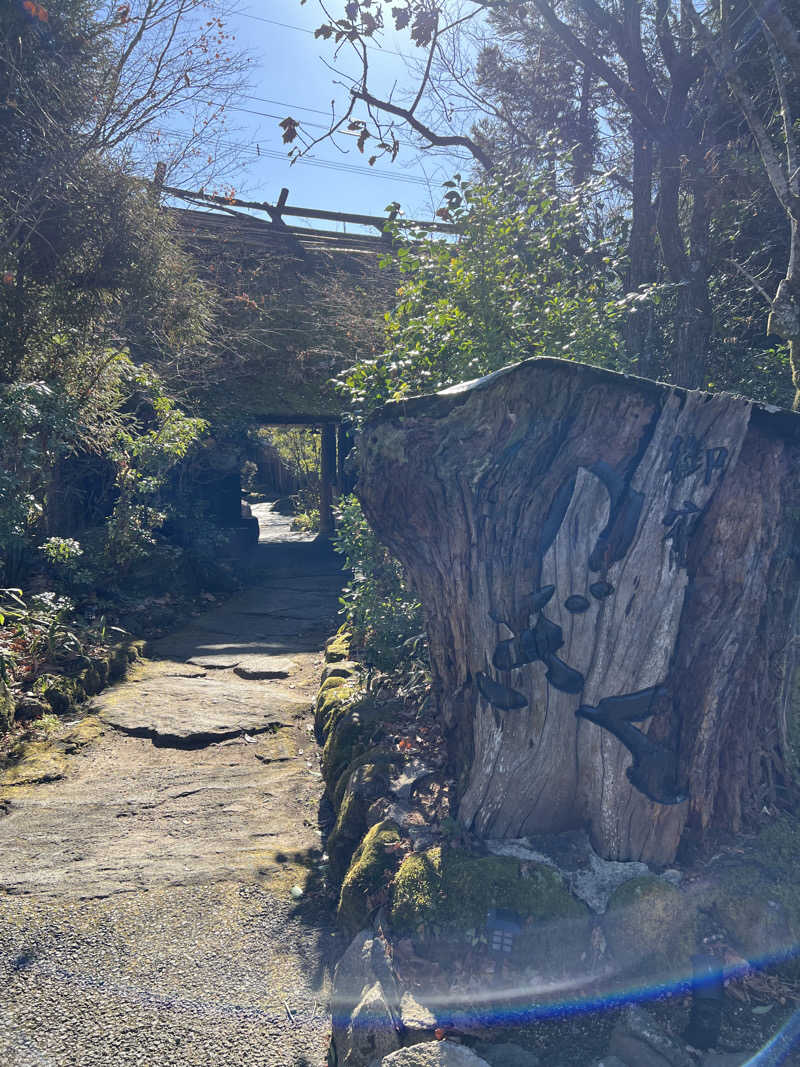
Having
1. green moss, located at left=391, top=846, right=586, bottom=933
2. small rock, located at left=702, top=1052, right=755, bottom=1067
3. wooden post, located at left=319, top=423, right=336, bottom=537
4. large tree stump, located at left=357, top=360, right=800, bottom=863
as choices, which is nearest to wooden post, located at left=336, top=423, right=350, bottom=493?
wooden post, located at left=319, top=423, right=336, bottom=537

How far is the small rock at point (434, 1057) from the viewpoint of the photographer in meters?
2.16

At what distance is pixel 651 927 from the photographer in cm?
247

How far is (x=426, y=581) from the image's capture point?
11.1ft

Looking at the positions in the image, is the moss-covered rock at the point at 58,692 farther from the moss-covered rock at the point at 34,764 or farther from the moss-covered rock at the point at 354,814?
the moss-covered rock at the point at 354,814

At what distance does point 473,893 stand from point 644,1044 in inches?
28.0

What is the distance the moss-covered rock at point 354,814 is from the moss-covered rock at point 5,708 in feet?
9.72

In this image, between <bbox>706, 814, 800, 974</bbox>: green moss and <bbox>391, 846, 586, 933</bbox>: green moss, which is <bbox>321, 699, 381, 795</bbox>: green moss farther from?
<bbox>706, 814, 800, 974</bbox>: green moss

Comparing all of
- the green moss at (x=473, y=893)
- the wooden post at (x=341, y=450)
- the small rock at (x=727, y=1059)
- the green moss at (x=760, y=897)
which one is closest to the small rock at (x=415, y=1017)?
the green moss at (x=473, y=893)

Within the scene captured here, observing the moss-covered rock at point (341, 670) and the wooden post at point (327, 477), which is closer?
the moss-covered rock at point (341, 670)

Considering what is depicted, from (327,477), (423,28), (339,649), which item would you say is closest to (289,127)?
(423,28)

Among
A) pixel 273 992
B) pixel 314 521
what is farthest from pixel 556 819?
pixel 314 521

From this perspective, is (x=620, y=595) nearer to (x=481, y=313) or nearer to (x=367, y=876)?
(x=367, y=876)

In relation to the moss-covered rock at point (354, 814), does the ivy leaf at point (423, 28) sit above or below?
above

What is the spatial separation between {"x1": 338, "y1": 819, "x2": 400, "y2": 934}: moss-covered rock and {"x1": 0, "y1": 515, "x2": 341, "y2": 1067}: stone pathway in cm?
30
